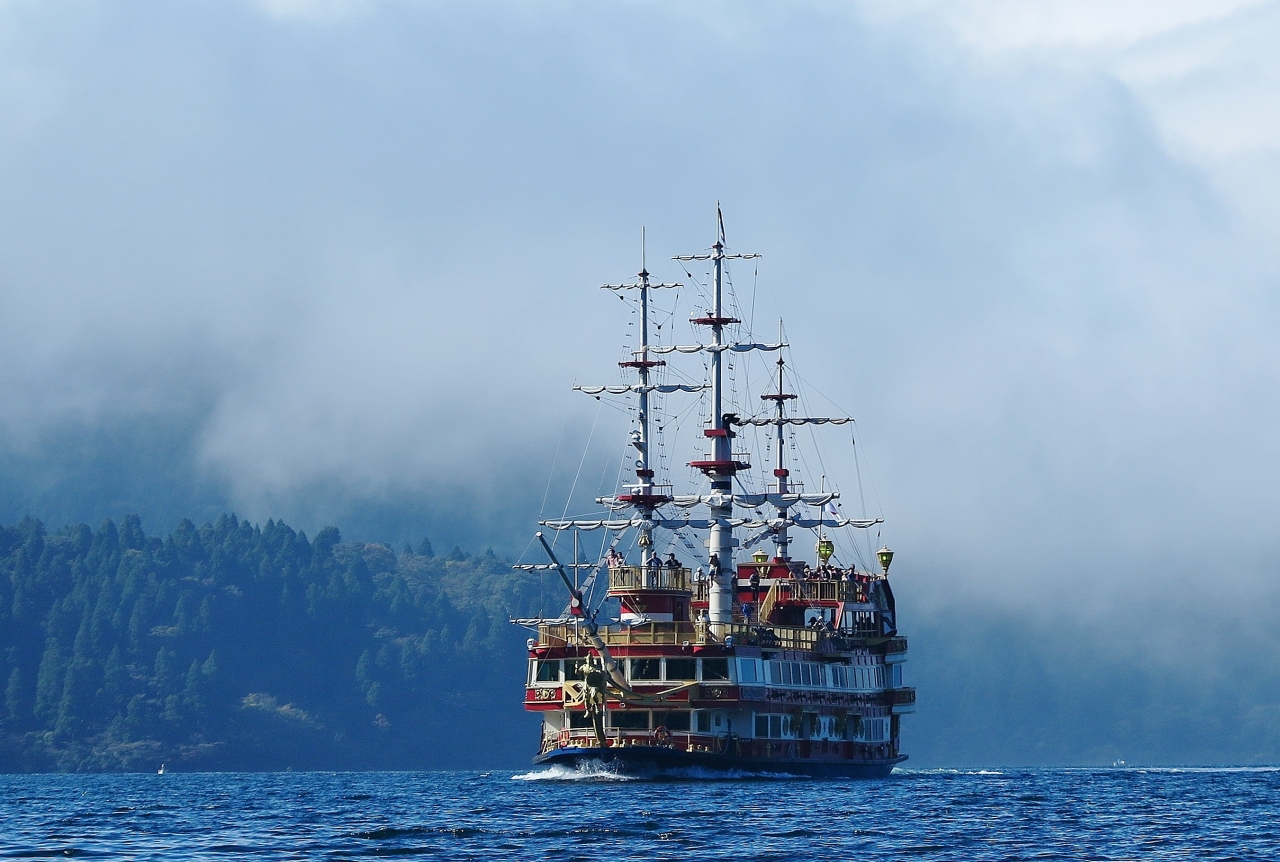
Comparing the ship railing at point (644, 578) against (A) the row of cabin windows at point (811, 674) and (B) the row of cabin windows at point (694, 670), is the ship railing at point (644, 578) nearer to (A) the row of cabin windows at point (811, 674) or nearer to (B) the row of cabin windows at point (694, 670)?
(B) the row of cabin windows at point (694, 670)

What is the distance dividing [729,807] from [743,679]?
30503mm

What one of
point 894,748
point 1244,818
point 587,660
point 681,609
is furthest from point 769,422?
point 1244,818

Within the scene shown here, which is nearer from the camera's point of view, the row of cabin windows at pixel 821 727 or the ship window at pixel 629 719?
the ship window at pixel 629 719

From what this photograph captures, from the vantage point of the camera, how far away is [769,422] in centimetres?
17625

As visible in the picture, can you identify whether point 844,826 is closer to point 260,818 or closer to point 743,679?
point 260,818

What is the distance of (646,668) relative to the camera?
422ft

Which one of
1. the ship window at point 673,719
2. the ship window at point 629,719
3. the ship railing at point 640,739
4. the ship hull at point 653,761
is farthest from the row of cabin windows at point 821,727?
the ship window at point 629,719

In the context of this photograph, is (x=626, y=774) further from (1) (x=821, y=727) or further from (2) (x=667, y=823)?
(2) (x=667, y=823)

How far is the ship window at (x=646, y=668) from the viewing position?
5064 inches

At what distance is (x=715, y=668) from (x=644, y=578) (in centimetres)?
817

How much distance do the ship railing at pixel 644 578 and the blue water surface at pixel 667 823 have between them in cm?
1307

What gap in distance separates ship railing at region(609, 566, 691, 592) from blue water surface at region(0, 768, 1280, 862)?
13068 millimetres

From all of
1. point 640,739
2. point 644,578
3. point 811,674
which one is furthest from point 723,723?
point 811,674

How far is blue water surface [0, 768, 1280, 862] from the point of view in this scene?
77.8 metres
